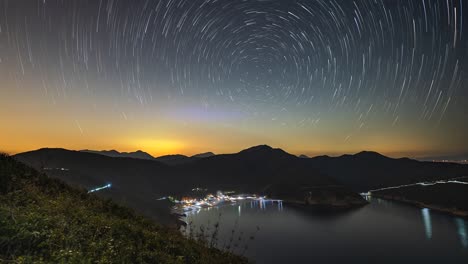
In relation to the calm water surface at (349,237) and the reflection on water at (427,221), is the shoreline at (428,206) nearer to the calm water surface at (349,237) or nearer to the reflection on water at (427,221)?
the reflection on water at (427,221)

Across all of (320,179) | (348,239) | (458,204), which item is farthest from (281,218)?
(320,179)

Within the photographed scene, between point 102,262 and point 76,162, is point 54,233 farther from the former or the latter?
point 76,162

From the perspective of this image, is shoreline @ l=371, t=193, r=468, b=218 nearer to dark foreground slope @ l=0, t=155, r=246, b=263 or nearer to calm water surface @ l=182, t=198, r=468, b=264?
calm water surface @ l=182, t=198, r=468, b=264

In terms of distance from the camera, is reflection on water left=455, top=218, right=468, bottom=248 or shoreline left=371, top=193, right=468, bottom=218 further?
shoreline left=371, top=193, right=468, bottom=218

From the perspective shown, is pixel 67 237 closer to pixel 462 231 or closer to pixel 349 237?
pixel 349 237

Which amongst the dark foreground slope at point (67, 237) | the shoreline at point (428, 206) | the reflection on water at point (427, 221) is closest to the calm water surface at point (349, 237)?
the reflection on water at point (427, 221)

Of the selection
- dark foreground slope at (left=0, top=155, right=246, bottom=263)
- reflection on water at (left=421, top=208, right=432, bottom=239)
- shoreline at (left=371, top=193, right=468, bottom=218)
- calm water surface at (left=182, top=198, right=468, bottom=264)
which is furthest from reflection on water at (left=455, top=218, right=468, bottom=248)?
dark foreground slope at (left=0, top=155, right=246, bottom=263)
